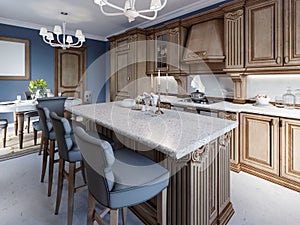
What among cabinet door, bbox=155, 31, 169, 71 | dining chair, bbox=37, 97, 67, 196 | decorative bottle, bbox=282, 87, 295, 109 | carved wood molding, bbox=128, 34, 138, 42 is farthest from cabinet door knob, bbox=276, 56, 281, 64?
carved wood molding, bbox=128, 34, 138, 42

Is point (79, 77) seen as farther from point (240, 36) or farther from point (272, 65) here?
point (272, 65)

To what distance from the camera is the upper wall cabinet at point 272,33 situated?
246 centimetres

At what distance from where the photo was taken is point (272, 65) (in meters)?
2.65

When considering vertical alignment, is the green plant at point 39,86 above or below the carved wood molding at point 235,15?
below

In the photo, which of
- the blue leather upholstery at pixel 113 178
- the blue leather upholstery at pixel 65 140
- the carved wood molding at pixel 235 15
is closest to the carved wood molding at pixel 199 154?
the blue leather upholstery at pixel 113 178

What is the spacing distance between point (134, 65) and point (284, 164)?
137 inches

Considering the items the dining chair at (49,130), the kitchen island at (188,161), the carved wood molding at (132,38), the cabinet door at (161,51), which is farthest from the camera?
the carved wood molding at (132,38)

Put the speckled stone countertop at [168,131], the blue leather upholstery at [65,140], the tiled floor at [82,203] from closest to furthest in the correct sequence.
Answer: the speckled stone countertop at [168,131] → the blue leather upholstery at [65,140] → the tiled floor at [82,203]

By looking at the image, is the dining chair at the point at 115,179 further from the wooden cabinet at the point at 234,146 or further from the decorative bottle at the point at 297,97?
the decorative bottle at the point at 297,97

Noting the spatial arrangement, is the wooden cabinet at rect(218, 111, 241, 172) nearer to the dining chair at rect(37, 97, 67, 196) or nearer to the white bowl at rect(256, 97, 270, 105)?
the white bowl at rect(256, 97, 270, 105)

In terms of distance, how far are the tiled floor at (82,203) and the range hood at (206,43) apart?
1848mm

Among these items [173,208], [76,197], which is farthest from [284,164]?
[76,197]

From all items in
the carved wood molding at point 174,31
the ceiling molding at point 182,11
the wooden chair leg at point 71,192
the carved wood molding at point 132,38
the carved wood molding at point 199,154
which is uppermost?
the ceiling molding at point 182,11

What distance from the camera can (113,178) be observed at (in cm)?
113
